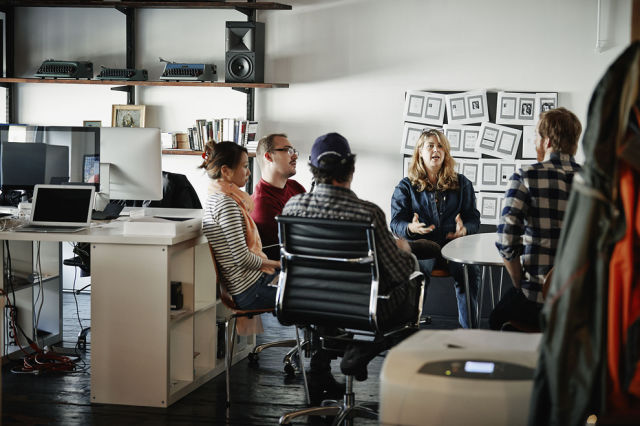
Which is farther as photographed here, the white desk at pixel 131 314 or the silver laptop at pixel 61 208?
the silver laptop at pixel 61 208

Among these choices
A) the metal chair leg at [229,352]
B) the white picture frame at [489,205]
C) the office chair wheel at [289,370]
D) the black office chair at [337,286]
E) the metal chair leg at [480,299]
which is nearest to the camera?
the black office chair at [337,286]

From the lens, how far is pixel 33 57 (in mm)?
6301

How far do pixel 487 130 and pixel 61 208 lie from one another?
10.5 ft

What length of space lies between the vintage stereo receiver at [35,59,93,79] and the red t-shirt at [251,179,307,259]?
2.58m

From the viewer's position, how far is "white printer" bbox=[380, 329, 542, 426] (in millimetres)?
1702

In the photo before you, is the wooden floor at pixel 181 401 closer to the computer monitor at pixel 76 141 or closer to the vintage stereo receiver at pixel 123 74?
the computer monitor at pixel 76 141

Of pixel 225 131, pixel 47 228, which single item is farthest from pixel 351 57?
pixel 47 228

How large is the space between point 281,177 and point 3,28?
3486 mm

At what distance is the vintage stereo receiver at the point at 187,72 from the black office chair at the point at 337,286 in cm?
314

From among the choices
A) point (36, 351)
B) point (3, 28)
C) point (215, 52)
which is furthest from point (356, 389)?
point (3, 28)

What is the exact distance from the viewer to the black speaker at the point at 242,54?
5.66 metres

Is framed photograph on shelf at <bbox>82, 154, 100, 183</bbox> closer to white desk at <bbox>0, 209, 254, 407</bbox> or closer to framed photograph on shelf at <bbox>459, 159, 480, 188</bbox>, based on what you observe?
white desk at <bbox>0, 209, 254, 407</bbox>

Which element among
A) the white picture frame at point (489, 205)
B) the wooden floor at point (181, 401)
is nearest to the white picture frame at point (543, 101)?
the white picture frame at point (489, 205)

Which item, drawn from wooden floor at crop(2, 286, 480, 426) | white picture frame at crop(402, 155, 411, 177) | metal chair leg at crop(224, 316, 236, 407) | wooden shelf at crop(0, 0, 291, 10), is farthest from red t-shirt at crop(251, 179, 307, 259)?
wooden shelf at crop(0, 0, 291, 10)
